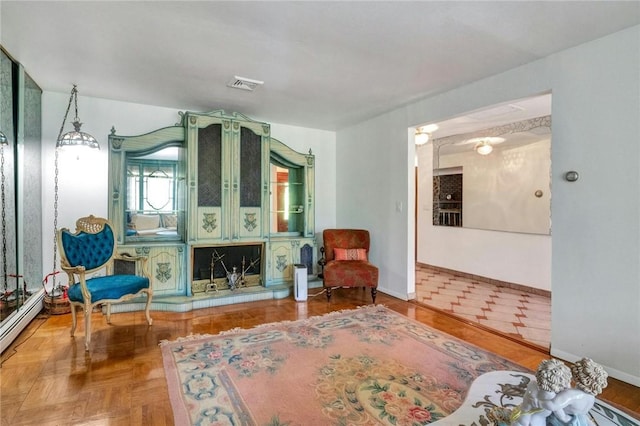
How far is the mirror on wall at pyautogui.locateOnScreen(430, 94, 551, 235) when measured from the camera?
178 inches

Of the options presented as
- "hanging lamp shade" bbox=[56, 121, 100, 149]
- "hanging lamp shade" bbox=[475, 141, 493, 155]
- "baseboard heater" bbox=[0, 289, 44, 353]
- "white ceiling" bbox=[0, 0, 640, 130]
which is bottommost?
"baseboard heater" bbox=[0, 289, 44, 353]

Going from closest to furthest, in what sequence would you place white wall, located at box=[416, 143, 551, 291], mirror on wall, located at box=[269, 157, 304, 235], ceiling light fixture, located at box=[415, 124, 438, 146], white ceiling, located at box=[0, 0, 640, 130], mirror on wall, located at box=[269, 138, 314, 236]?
white ceiling, located at box=[0, 0, 640, 130], ceiling light fixture, located at box=[415, 124, 438, 146], white wall, located at box=[416, 143, 551, 291], mirror on wall, located at box=[269, 138, 314, 236], mirror on wall, located at box=[269, 157, 304, 235]

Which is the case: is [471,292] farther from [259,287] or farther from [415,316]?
[259,287]

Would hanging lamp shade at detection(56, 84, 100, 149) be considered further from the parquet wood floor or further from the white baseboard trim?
the white baseboard trim

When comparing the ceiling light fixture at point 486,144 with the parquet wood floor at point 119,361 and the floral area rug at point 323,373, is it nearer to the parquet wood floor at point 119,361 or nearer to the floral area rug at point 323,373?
the parquet wood floor at point 119,361

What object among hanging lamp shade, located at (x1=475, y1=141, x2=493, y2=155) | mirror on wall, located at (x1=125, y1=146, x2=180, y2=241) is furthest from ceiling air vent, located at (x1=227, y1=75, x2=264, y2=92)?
hanging lamp shade, located at (x1=475, y1=141, x2=493, y2=155)

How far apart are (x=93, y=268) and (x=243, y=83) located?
2.35 metres

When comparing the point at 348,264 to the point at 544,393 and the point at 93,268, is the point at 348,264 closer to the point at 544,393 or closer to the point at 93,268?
the point at 93,268

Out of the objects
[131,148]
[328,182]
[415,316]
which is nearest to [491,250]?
[415,316]

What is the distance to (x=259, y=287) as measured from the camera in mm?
4504

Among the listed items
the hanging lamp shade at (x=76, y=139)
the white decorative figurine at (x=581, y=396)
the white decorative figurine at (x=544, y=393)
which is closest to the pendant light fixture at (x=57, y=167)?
the hanging lamp shade at (x=76, y=139)

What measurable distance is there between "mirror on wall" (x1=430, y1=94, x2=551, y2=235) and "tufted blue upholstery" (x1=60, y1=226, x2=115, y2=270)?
4.43m

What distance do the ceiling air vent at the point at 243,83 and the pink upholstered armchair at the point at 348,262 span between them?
7.04 feet

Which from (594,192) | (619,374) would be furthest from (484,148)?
(619,374)
